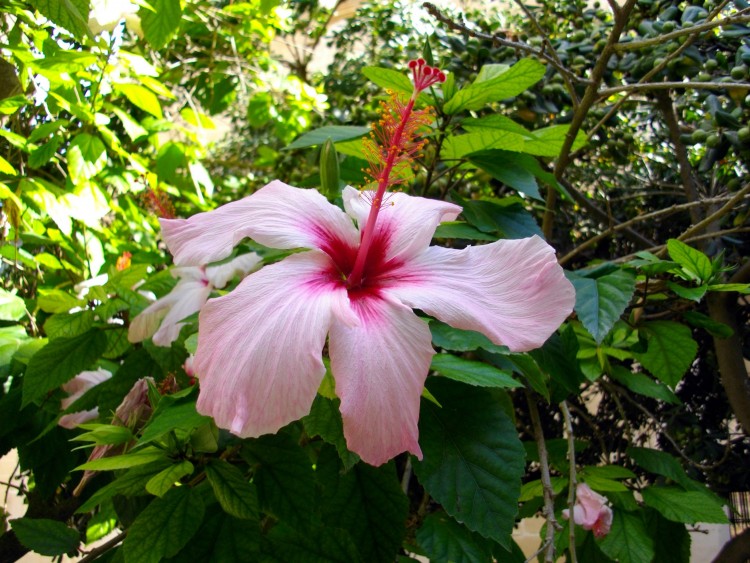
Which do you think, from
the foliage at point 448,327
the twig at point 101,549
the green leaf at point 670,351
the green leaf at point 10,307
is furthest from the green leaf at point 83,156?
the green leaf at point 670,351

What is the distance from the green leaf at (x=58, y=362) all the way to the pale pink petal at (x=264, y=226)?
30 cm

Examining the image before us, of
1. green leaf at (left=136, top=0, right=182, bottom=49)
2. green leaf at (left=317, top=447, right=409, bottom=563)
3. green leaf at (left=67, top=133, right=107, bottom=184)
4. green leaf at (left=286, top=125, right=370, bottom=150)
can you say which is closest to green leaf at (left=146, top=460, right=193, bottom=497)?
green leaf at (left=317, top=447, right=409, bottom=563)

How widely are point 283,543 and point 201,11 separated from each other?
4.32 ft

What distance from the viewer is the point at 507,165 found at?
2.12 feet

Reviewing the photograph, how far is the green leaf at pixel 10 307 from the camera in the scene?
0.86 metres

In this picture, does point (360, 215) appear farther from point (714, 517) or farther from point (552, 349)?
point (714, 517)

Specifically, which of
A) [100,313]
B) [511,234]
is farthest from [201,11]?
[511,234]

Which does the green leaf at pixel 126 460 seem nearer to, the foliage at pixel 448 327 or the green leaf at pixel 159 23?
the foliage at pixel 448 327

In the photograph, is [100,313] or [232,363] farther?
[100,313]

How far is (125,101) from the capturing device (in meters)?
1.54

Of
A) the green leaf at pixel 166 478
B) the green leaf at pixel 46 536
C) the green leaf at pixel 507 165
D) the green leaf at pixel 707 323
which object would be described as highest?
the green leaf at pixel 507 165

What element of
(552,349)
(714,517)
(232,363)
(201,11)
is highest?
(201,11)

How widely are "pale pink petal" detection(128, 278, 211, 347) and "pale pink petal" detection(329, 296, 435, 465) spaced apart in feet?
1.09

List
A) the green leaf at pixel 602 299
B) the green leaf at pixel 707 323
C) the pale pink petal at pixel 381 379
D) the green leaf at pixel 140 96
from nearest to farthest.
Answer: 1. the pale pink petal at pixel 381 379
2. the green leaf at pixel 602 299
3. the green leaf at pixel 707 323
4. the green leaf at pixel 140 96
